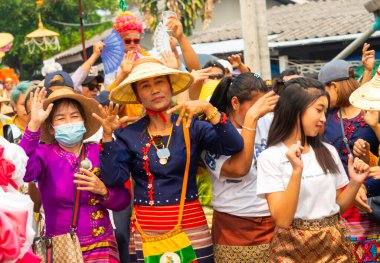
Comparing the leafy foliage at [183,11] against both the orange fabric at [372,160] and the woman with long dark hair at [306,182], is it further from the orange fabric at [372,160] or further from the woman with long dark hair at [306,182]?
the woman with long dark hair at [306,182]

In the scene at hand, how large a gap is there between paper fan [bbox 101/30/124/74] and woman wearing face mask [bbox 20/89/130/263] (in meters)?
1.91

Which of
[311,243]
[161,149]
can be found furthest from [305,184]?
[161,149]

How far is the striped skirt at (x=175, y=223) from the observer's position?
15.1 feet

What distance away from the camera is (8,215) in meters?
3.92

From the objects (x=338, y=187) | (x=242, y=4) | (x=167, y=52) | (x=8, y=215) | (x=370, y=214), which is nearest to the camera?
(x=8, y=215)

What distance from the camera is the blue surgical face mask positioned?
513cm

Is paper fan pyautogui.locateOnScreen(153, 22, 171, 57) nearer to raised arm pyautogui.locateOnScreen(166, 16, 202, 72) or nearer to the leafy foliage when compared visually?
raised arm pyautogui.locateOnScreen(166, 16, 202, 72)

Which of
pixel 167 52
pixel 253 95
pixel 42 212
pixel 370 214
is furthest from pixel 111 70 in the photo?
pixel 370 214

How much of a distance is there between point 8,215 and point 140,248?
1.06 metres

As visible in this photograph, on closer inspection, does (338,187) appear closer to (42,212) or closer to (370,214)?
(370,214)

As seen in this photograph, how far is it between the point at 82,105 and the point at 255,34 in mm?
4112

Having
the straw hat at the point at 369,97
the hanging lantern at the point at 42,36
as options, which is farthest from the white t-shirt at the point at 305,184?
the hanging lantern at the point at 42,36

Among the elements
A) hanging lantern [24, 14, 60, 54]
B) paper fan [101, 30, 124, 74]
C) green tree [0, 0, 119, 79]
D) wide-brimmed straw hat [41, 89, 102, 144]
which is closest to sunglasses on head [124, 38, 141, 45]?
paper fan [101, 30, 124, 74]

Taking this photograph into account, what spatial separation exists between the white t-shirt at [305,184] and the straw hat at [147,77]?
889mm
